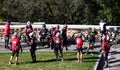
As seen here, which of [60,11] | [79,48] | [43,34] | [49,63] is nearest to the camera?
[49,63]

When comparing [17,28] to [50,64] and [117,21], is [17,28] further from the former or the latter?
[117,21]

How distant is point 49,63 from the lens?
2144 centimetres

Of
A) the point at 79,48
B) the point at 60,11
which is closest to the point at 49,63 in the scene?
the point at 79,48

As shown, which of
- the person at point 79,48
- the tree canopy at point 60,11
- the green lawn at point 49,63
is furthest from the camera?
the tree canopy at point 60,11

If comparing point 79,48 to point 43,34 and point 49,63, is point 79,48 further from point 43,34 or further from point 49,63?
point 43,34

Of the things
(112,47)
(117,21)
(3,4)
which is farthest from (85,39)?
(3,4)

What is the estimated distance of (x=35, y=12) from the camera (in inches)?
2062

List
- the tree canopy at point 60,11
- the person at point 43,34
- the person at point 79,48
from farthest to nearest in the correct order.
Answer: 1. the tree canopy at point 60,11
2. the person at point 43,34
3. the person at point 79,48

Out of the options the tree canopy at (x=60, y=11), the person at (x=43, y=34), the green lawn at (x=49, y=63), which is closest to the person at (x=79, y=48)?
the green lawn at (x=49, y=63)

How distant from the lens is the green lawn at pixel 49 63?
2014 cm

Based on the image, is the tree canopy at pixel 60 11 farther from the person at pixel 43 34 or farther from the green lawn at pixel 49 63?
the green lawn at pixel 49 63

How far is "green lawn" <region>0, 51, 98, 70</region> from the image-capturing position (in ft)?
66.1

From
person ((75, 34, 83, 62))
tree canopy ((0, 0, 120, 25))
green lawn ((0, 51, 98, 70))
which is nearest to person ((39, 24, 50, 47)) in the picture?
green lawn ((0, 51, 98, 70))

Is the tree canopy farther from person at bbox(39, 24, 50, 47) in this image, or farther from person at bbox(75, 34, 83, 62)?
person at bbox(75, 34, 83, 62)
